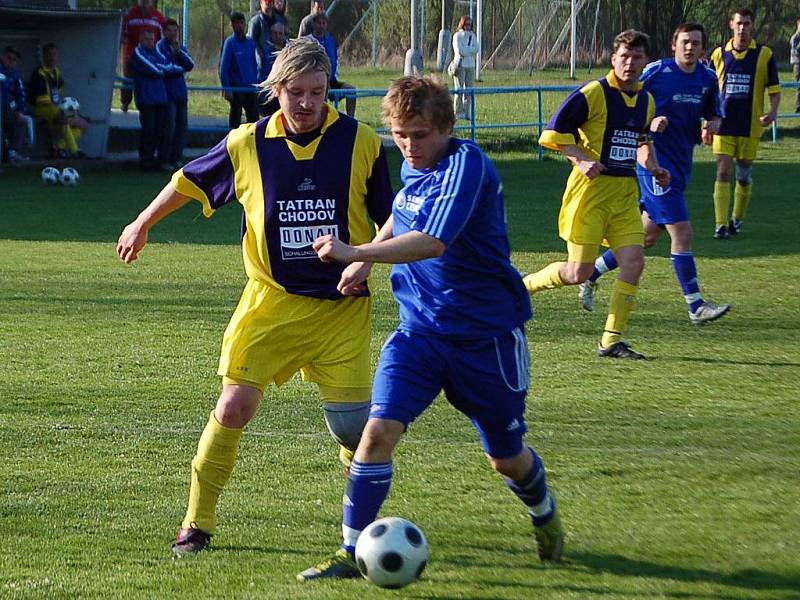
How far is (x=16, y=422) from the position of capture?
648cm

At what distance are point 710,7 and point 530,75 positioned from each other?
5620 millimetres

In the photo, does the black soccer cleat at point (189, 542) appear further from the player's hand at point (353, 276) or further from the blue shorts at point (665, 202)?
the blue shorts at point (665, 202)

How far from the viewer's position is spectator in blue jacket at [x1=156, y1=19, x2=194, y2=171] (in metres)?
18.6

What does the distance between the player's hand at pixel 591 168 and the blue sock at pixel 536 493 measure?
11.8ft

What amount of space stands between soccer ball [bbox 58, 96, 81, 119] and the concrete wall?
80cm

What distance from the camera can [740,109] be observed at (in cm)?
1315

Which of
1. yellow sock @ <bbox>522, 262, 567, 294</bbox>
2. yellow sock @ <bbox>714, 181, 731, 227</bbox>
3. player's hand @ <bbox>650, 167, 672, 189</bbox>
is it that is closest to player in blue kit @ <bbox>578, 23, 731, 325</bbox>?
yellow sock @ <bbox>522, 262, 567, 294</bbox>

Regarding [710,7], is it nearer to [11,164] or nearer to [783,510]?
[11,164]

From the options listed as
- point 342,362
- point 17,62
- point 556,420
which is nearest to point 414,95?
point 342,362

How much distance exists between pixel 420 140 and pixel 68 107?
16.0m

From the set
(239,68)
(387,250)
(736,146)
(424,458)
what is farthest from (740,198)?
(387,250)

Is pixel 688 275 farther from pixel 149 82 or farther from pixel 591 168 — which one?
pixel 149 82

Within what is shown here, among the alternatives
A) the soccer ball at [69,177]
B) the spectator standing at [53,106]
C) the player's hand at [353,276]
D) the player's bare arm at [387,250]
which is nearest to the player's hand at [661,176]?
the player's hand at [353,276]

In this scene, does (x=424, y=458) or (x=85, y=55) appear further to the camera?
(x=85, y=55)
